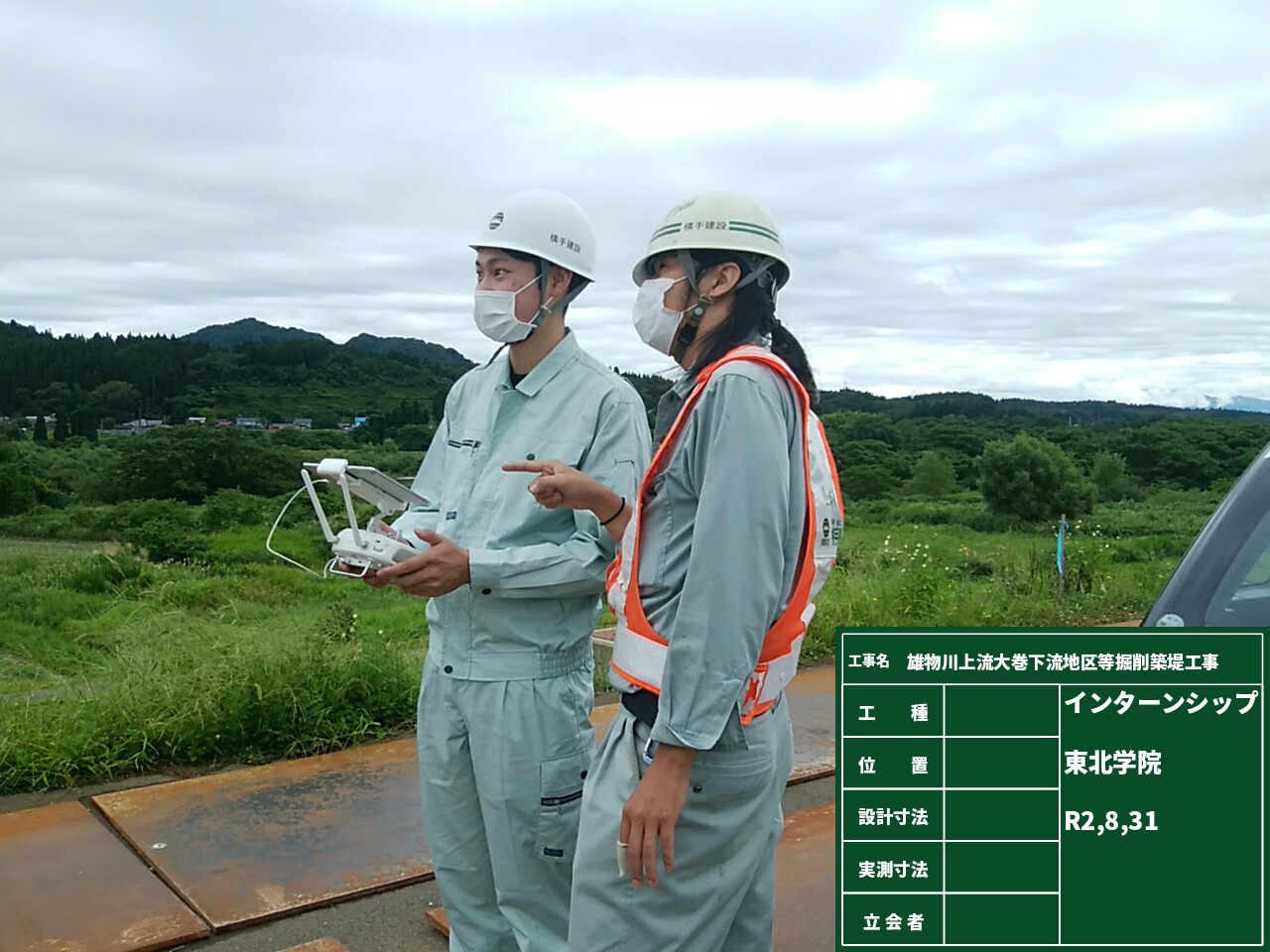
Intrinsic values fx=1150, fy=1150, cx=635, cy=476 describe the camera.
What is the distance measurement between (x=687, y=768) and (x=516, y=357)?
136cm

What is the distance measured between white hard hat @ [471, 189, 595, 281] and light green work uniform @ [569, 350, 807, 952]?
87cm

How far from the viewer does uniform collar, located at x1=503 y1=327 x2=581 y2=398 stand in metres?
2.80

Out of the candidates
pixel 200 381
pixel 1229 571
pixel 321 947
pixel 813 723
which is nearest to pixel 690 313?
pixel 1229 571

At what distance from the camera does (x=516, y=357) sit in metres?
2.90

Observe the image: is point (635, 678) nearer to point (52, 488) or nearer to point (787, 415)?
point (787, 415)

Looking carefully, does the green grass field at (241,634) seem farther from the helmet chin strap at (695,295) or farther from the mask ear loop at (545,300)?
the helmet chin strap at (695,295)

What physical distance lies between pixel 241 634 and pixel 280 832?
1562 millimetres

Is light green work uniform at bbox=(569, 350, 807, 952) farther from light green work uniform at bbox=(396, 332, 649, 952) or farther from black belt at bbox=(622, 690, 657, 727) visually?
light green work uniform at bbox=(396, 332, 649, 952)

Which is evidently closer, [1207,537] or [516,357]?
[1207,537]

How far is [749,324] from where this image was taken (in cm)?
208

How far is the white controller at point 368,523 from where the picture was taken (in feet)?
8.47

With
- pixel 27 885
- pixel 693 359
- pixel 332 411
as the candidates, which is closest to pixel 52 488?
pixel 332 411

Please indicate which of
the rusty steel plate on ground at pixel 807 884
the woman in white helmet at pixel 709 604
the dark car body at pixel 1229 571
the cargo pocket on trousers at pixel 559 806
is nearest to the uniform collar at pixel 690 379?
the woman in white helmet at pixel 709 604

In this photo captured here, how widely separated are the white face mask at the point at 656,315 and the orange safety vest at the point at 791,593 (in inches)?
7.8
